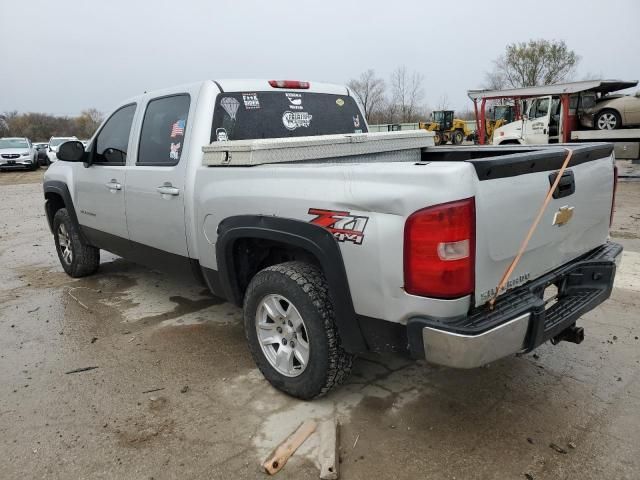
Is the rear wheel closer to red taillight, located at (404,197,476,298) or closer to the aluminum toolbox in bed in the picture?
the aluminum toolbox in bed

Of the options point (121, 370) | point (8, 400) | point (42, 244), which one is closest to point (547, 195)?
point (121, 370)

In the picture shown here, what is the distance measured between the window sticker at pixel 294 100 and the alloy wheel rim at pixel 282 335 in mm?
1762

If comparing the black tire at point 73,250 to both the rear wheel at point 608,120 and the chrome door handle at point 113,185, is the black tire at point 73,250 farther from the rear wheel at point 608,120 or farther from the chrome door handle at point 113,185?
the rear wheel at point 608,120

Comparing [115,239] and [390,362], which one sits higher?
[115,239]

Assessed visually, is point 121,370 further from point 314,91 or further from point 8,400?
point 314,91

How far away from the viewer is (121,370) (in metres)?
3.51

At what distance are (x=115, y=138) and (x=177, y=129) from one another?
1204 mm

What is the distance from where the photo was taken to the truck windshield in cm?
363

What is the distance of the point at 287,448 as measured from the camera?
255 cm

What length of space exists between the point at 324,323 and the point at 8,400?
6.92 feet

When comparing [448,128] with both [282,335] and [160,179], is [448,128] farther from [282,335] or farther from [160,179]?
[282,335]

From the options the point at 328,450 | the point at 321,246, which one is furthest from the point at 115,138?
the point at 328,450

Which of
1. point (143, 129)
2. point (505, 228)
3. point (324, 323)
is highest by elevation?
point (143, 129)

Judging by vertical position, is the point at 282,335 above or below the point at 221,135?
below
